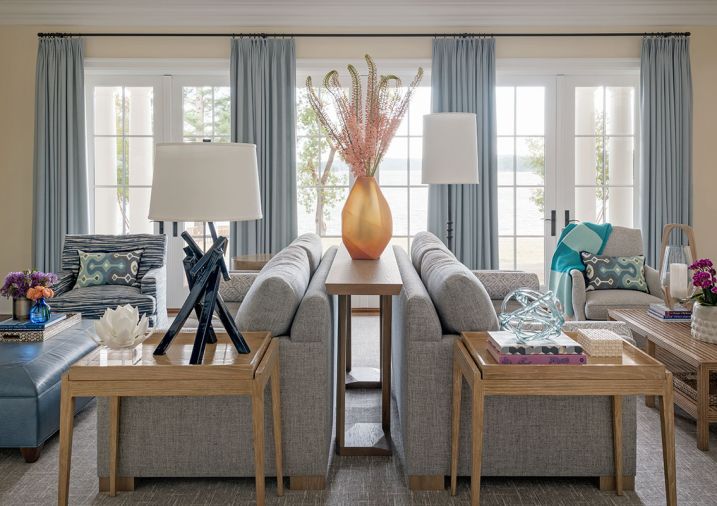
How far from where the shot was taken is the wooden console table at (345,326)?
278 cm

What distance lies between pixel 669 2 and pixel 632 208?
1.92m

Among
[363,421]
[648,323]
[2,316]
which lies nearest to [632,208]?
[648,323]

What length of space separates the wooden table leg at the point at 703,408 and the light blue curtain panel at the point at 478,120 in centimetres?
337

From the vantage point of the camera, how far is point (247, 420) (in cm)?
271

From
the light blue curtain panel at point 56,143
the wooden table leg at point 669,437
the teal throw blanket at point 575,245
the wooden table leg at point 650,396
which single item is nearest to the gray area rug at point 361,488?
the wooden table leg at point 669,437

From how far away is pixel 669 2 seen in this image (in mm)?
6434

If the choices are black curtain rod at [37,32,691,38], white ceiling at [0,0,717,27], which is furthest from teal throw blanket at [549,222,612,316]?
white ceiling at [0,0,717,27]

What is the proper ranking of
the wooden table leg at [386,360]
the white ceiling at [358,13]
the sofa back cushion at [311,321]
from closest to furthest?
the sofa back cushion at [311,321], the wooden table leg at [386,360], the white ceiling at [358,13]

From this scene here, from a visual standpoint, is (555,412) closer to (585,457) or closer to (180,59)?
(585,457)

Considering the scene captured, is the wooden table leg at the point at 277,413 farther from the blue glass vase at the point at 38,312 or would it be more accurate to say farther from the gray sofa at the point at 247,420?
the blue glass vase at the point at 38,312

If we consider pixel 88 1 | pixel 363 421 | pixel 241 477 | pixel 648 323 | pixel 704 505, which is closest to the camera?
pixel 704 505

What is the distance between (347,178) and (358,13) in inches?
60.6

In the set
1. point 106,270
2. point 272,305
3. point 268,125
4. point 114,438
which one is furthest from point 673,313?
point 106,270

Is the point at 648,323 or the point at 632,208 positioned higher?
the point at 632,208
